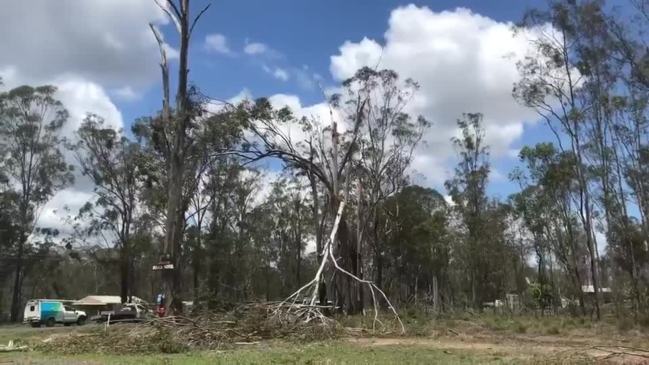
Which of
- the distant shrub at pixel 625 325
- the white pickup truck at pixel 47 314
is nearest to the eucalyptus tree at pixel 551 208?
the distant shrub at pixel 625 325

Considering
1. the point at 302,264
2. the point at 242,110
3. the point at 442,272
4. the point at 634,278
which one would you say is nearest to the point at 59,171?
the point at 302,264

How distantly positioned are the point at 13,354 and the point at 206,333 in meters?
4.87

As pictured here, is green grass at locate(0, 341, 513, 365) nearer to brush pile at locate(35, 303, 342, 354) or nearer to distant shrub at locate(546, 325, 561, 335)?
brush pile at locate(35, 303, 342, 354)

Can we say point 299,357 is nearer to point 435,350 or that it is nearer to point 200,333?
point 435,350

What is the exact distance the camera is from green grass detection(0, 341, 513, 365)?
12.9 m

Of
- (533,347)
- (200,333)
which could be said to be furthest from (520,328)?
(200,333)

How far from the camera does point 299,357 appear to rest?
45.2 feet

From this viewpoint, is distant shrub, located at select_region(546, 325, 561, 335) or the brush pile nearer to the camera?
the brush pile

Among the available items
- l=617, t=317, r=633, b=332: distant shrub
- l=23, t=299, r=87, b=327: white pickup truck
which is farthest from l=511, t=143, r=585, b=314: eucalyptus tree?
l=23, t=299, r=87, b=327: white pickup truck

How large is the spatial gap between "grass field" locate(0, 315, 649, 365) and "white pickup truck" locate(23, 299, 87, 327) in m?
27.9

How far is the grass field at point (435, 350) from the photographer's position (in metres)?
12.9

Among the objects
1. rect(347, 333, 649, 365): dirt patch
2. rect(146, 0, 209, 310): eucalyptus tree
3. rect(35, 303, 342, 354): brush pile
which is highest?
rect(146, 0, 209, 310): eucalyptus tree

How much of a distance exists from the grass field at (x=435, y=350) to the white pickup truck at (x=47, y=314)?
91.6ft

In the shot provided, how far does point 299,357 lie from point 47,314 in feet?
117
